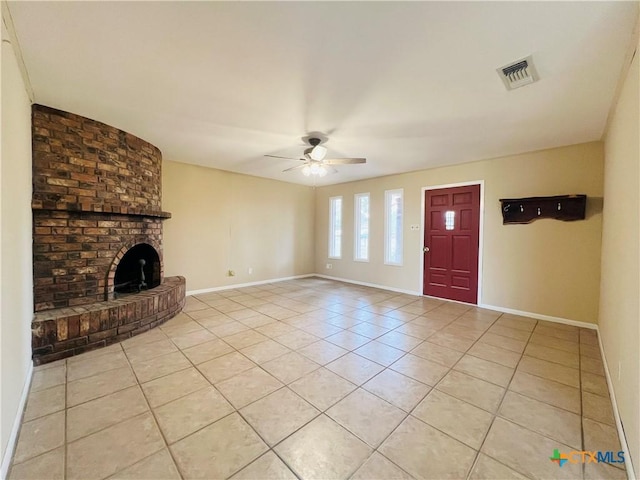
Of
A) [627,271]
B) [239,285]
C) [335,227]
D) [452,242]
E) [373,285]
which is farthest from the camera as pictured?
[335,227]

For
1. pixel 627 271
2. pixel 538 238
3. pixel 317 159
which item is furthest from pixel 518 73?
pixel 538 238

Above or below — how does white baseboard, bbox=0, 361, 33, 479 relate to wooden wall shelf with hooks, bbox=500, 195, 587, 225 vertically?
below

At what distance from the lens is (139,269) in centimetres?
395

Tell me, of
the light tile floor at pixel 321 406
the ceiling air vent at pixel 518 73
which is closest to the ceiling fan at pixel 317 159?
the ceiling air vent at pixel 518 73

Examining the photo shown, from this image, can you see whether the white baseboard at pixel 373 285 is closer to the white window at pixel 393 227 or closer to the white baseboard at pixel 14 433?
the white window at pixel 393 227

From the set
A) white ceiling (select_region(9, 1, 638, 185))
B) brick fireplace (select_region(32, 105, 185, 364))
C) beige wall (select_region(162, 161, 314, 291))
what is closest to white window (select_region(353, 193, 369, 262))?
beige wall (select_region(162, 161, 314, 291))

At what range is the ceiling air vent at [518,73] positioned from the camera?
189 centimetres

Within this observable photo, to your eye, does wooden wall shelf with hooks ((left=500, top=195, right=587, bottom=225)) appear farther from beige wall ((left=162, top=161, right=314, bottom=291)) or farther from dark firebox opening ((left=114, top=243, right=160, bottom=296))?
dark firebox opening ((left=114, top=243, right=160, bottom=296))

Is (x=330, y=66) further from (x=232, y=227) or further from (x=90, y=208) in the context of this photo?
(x=232, y=227)

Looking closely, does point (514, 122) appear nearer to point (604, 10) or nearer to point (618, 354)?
point (604, 10)

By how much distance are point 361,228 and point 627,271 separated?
466 cm

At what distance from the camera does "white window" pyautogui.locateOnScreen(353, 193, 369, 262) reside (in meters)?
6.12

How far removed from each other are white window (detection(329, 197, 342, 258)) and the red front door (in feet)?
7.34

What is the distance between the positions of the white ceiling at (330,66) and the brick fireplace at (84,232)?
32 centimetres
